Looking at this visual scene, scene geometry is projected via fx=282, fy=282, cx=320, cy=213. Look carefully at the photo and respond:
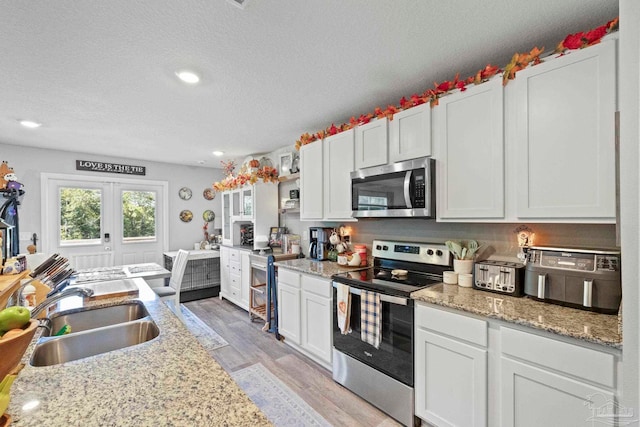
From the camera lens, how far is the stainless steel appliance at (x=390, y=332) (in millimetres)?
1854

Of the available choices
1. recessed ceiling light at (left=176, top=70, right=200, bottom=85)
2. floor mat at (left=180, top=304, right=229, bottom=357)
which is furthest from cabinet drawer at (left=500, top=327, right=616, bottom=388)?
floor mat at (left=180, top=304, right=229, bottom=357)

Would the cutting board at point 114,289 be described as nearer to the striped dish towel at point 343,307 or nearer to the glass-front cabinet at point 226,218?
the striped dish towel at point 343,307

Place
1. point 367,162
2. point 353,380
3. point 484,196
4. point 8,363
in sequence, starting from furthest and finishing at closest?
1. point 367,162
2. point 353,380
3. point 484,196
4. point 8,363

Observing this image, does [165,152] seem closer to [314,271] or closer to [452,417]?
[314,271]

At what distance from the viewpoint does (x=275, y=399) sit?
2.15 meters

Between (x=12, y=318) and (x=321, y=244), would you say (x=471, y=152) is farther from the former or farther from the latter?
(x=12, y=318)

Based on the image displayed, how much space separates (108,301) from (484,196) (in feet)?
7.96

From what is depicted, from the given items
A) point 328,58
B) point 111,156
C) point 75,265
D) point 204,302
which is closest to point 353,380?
point 328,58

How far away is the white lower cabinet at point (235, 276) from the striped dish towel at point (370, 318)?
218 centimetres

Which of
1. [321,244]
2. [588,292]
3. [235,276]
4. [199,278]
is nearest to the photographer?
[588,292]

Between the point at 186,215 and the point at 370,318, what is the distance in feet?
15.1

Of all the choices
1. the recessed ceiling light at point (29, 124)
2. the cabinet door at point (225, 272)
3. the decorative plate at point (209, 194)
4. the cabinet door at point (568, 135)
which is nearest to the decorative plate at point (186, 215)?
the decorative plate at point (209, 194)

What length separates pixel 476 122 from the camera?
5.95 feet

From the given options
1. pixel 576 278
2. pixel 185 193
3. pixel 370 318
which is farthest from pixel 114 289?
pixel 185 193
